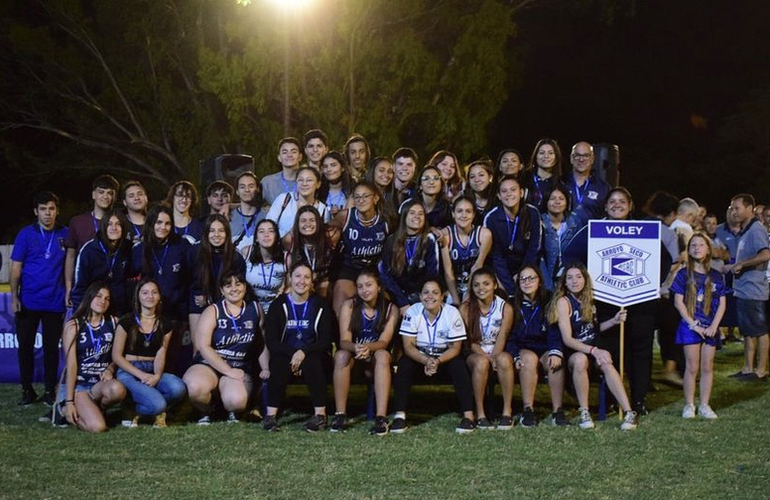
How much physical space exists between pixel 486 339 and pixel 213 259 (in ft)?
7.21

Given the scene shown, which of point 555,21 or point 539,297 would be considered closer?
point 539,297

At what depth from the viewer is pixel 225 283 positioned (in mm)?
7984

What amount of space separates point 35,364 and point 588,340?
16.7 ft

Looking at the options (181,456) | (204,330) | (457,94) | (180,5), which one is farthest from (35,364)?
(180,5)

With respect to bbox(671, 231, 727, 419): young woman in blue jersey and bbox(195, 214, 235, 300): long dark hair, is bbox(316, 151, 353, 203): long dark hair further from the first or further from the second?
bbox(671, 231, 727, 419): young woman in blue jersey

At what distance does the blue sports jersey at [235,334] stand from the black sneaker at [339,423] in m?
0.88

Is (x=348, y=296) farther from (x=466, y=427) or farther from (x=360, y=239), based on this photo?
(x=466, y=427)

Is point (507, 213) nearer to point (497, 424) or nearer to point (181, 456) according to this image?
point (497, 424)

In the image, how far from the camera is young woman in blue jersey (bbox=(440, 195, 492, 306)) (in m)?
8.16

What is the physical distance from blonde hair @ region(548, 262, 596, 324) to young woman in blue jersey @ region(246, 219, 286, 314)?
2.08 metres

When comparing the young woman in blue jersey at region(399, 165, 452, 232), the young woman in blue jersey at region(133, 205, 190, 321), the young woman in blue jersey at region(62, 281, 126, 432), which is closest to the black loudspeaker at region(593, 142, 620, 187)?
the young woman in blue jersey at region(399, 165, 452, 232)

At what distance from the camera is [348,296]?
8297 mm

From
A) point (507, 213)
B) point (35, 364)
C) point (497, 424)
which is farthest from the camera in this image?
point (35, 364)

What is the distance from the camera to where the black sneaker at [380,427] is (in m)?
7.48
